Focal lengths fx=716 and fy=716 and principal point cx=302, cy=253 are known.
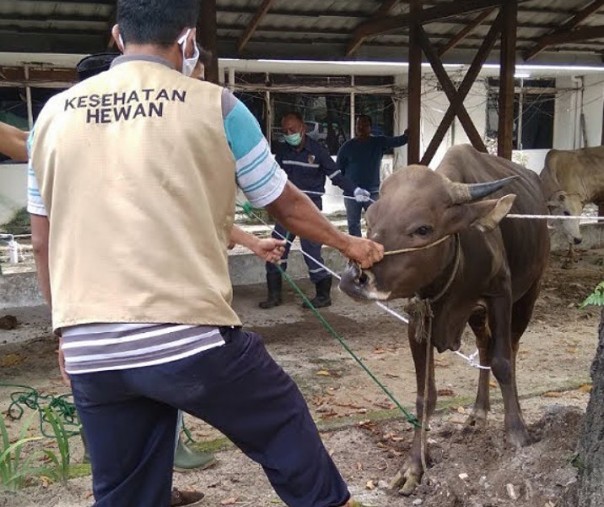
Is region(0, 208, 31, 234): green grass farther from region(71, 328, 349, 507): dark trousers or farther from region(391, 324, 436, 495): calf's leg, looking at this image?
region(71, 328, 349, 507): dark trousers

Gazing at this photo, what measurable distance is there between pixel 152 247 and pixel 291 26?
24.9 ft

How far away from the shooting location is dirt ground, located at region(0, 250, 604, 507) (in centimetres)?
330

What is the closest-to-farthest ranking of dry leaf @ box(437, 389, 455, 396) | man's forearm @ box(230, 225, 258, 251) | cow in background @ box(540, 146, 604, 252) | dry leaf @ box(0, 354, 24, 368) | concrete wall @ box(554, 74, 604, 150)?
man's forearm @ box(230, 225, 258, 251)
dry leaf @ box(437, 389, 455, 396)
dry leaf @ box(0, 354, 24, 368)
cow in background @ box(540, 146, 604, 252)
concrete wall @ box(554, 74, 604, 150)

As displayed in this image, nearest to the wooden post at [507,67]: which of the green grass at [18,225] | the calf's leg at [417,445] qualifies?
the calf's leg at [417,445]

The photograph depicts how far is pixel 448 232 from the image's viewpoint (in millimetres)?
3016

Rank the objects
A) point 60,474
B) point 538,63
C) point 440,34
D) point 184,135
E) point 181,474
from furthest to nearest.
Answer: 1. point 538,63
2. point 440,34
3. point 181,474
4. point 60,474
5. point 184,135

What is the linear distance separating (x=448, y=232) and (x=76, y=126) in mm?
1696

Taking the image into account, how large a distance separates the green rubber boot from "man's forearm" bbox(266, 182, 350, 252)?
1.99 metres

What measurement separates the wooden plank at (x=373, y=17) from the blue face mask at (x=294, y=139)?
7.43 ft

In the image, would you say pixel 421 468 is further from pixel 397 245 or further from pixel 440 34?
pixel 440 34

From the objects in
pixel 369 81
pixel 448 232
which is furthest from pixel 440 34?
pixel 448 232

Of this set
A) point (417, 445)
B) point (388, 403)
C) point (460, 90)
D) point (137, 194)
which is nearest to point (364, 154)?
point (460, 90)

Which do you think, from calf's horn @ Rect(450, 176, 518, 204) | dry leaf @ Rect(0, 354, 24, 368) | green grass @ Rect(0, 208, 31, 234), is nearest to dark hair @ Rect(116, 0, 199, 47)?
calf's horn @ Rect(450, 176, 518, 204)

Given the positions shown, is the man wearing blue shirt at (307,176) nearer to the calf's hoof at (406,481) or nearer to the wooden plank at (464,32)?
the wooden plank at (464,32)
